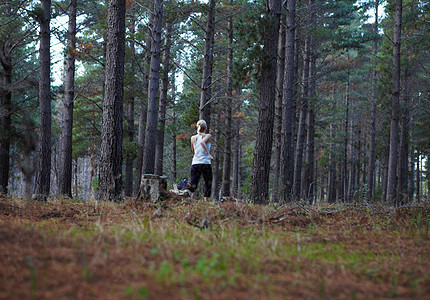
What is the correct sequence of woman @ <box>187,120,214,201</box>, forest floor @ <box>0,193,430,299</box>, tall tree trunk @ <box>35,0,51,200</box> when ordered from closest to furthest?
forest floor @ <box>0,193,430,299</box>
woman @ <box>187,120,214,201</box>
tall tree trunk @ <box>35,0,51,200</box>

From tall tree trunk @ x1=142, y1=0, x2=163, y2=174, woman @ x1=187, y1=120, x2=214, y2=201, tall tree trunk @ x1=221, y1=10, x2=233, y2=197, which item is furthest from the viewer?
tall tree trunk @ x1=221, y1=10, x2=233, y2=197

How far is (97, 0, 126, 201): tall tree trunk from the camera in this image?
7.49 metres

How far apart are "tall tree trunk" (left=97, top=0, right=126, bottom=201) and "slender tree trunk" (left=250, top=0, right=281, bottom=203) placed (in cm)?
351

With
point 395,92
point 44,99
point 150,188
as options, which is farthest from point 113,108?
point 395,92

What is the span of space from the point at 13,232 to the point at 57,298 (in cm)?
169

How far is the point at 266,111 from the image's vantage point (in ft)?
26.7

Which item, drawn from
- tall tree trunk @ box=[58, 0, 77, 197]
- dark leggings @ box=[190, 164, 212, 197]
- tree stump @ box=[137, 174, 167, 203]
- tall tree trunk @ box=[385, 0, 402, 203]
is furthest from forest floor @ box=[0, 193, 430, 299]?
tall tree trunk @ box=[385, 0, 402, 203]

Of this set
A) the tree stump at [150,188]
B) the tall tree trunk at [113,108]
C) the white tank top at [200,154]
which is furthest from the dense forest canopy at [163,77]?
the white tank top at [200,154]

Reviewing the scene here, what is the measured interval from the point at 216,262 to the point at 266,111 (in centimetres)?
628

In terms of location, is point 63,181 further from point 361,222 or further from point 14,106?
point 361,222

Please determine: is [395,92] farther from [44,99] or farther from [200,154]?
[44,99]

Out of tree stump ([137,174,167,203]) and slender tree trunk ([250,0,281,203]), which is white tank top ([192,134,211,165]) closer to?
tree stump ([137,174,167,203])

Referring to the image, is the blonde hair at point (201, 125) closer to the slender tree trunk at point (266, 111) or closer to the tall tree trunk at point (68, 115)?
the slender tree trunk at point (266, 111)

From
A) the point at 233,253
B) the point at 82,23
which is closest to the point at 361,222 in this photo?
the point at 233,253
